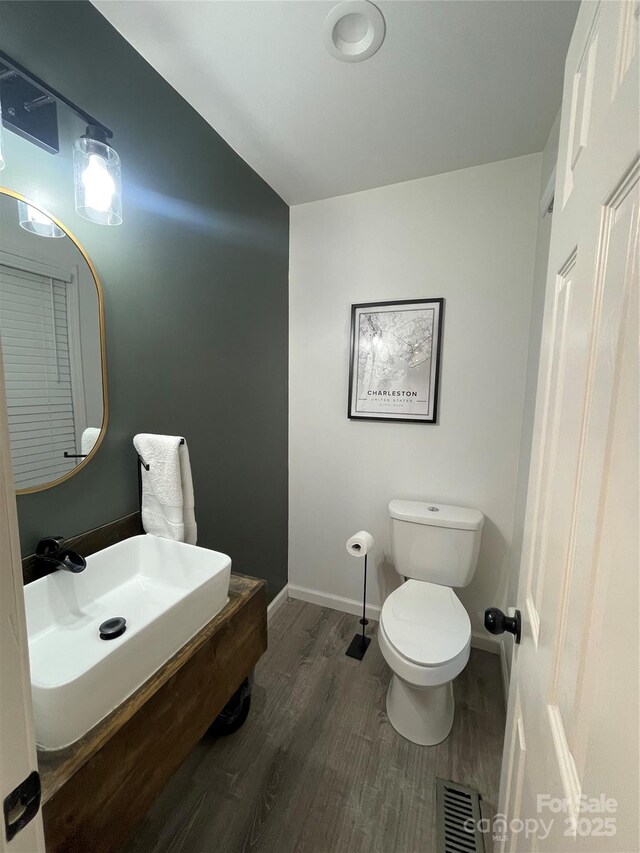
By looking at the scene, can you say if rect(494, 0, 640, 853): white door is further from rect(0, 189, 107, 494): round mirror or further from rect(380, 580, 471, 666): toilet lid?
rect(0, 189, 107, 494): round mirror

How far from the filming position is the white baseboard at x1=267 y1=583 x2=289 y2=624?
2.16 metres

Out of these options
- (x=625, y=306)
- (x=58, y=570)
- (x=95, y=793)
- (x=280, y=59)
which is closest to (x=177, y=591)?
(x=58, y=570)

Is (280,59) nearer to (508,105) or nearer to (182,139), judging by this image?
(182,139)

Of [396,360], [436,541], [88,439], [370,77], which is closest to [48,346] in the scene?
[88,439]

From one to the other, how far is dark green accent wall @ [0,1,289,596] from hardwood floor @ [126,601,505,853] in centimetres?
67

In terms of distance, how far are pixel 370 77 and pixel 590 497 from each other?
1.57 m

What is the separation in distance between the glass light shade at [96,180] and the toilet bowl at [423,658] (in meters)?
1.83

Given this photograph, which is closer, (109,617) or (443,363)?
(109,617)

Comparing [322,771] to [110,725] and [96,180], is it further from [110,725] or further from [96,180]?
[96,180]

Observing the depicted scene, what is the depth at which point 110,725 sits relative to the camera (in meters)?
0.71

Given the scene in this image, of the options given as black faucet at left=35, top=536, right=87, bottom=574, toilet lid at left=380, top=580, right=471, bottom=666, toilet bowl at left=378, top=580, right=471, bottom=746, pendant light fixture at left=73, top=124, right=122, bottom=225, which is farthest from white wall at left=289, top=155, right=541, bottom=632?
black faucet at left=35, top=536, right=87, bottom=574

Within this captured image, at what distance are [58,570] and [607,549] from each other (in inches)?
48.6

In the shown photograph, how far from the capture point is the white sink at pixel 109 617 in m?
0.66

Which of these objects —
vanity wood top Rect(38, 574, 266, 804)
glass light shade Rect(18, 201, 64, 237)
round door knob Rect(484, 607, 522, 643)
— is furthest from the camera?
glass light shade Rect(18, 201, 64, 237)
